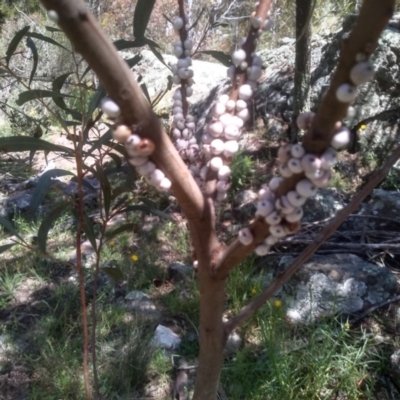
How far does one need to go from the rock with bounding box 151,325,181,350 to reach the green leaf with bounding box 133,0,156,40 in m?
1.25

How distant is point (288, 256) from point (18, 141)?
1.49 m

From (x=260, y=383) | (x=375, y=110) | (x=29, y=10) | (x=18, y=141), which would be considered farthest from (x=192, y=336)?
(x=29, y=10)

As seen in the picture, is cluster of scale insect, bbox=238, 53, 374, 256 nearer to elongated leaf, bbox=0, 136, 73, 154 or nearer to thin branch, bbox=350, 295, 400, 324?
elongated leaf, bbox=0, 136, 73, 154

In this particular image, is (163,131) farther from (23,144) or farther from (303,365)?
(303,365)

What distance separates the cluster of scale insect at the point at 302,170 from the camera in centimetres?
58

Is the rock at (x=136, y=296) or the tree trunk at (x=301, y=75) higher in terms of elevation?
the tree trunk at (x=301, y=75)

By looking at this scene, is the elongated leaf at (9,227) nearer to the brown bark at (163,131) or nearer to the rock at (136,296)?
the brown bark at (163,131)

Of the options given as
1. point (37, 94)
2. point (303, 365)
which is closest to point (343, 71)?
point (37, 94)

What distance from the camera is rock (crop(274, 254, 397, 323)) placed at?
1.99 metres

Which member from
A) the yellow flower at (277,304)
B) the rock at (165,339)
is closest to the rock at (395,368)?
the yellow flower at (277,304)

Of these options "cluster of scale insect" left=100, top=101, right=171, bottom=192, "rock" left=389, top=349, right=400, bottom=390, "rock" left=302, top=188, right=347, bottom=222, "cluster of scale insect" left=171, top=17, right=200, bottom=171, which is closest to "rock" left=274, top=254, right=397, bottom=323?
"rock" left=389, top=349, right=400, bottom=390

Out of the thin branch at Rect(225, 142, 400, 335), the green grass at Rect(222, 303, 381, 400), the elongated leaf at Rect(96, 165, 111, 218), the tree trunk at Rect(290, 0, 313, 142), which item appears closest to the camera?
the thin branch at Rect(225, 142, 400, 335)

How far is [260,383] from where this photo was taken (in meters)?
1.67

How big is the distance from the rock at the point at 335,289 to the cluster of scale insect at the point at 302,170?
130 cm
